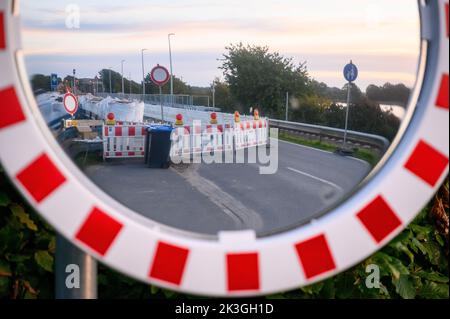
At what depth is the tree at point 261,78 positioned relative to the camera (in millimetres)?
1509

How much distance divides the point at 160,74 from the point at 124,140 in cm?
23

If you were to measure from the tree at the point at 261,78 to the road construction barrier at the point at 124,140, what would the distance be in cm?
33

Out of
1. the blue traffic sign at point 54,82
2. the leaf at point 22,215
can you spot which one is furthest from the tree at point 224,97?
the leaf at point 22,215

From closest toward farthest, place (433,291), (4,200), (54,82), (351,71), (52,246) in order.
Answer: (54,82)
(351,71)
(4,200)
(52,246)
(433,291)

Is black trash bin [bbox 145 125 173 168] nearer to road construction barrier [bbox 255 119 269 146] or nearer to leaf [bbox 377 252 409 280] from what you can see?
road construction barrier [bbox 255 119 269 146]

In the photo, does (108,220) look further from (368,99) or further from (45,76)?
(368,99)

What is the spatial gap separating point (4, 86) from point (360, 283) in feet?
5.20

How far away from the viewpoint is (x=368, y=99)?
150cm

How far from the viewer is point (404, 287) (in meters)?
2.19

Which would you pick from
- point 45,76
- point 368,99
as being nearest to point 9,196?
point 45,76

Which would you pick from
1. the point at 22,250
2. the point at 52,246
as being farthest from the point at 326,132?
the point at 22,250

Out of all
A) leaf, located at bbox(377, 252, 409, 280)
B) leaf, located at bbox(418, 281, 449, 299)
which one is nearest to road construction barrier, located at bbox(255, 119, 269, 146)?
leaf, located at bbox(377, 252, 409, 280)

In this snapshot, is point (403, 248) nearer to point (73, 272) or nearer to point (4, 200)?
point (73, 272)
